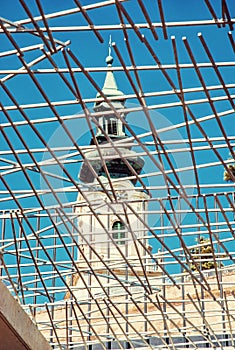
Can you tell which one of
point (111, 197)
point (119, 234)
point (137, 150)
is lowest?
point (111, 197)

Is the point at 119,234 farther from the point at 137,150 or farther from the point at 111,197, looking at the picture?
the point at 111,197

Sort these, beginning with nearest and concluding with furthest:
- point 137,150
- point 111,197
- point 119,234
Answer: point 111,197 → point 137,150 → point 119,234

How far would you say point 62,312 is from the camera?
74.3 ft

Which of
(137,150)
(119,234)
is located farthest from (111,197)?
(119,234)

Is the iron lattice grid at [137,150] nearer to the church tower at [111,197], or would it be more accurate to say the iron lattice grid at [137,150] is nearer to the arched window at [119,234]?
the church tower at [111,197]

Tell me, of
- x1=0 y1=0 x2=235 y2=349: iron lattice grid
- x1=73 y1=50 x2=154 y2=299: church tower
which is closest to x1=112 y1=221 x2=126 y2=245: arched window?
x1=73 y1=50 x2=154 y2=299: church tower

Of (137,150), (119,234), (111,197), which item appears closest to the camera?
(111,197)

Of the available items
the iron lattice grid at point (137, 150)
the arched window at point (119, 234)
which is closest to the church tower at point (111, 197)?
the arched window at point (119, 234)

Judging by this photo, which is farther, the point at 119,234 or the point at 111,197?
the point at 119,234

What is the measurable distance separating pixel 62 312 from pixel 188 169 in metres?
14.2

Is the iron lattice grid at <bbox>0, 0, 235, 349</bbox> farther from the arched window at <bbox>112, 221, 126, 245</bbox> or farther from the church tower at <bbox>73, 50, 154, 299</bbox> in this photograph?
the arched window at <bbox>112, 221, 126, 245</bbox>

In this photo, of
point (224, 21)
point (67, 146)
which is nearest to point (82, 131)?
point (67, 146)

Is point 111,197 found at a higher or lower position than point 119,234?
lower

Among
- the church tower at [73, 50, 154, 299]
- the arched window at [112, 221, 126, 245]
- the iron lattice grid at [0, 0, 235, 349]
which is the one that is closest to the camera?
the iron lattice grid at [0, 0, 235, 349]
